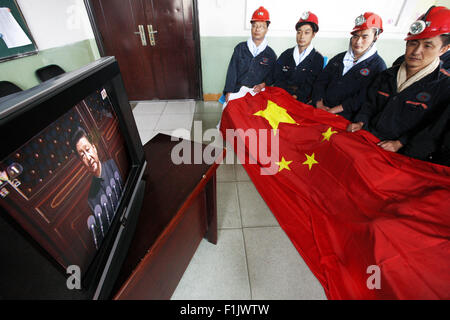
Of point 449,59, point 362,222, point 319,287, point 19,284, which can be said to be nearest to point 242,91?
point 449,59

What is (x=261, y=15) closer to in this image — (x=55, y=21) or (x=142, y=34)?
(x=142, y=34)

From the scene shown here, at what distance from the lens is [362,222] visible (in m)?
1.07

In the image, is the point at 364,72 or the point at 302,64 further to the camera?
the point at 302,64

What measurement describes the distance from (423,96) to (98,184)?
1891mm

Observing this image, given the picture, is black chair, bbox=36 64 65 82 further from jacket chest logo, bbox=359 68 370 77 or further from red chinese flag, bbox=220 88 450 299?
jacket chest logo, bbox=359 68 370 77

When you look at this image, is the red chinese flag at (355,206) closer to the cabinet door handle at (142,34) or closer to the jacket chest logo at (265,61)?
the jacket chest logo at (265,61)

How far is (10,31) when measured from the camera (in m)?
1.93

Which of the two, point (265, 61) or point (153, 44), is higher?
point (153, 44)

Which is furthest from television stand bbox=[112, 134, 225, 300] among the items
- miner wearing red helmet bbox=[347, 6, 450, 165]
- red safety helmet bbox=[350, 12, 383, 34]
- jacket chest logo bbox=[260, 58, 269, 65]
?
jacket chest logo bbox=[260, 58, 269, 65]

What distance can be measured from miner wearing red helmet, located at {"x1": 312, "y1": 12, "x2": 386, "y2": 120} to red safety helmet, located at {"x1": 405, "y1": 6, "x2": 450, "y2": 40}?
50 centimetres

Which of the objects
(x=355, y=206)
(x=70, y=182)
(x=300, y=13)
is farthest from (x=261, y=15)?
(x=70, y=182)

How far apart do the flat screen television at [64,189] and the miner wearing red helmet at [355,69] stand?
1889mm

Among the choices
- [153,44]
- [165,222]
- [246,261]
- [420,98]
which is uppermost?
[153,44]

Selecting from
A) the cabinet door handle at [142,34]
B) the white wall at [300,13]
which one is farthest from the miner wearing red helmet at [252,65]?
the cabinet door handle at [142,34]
